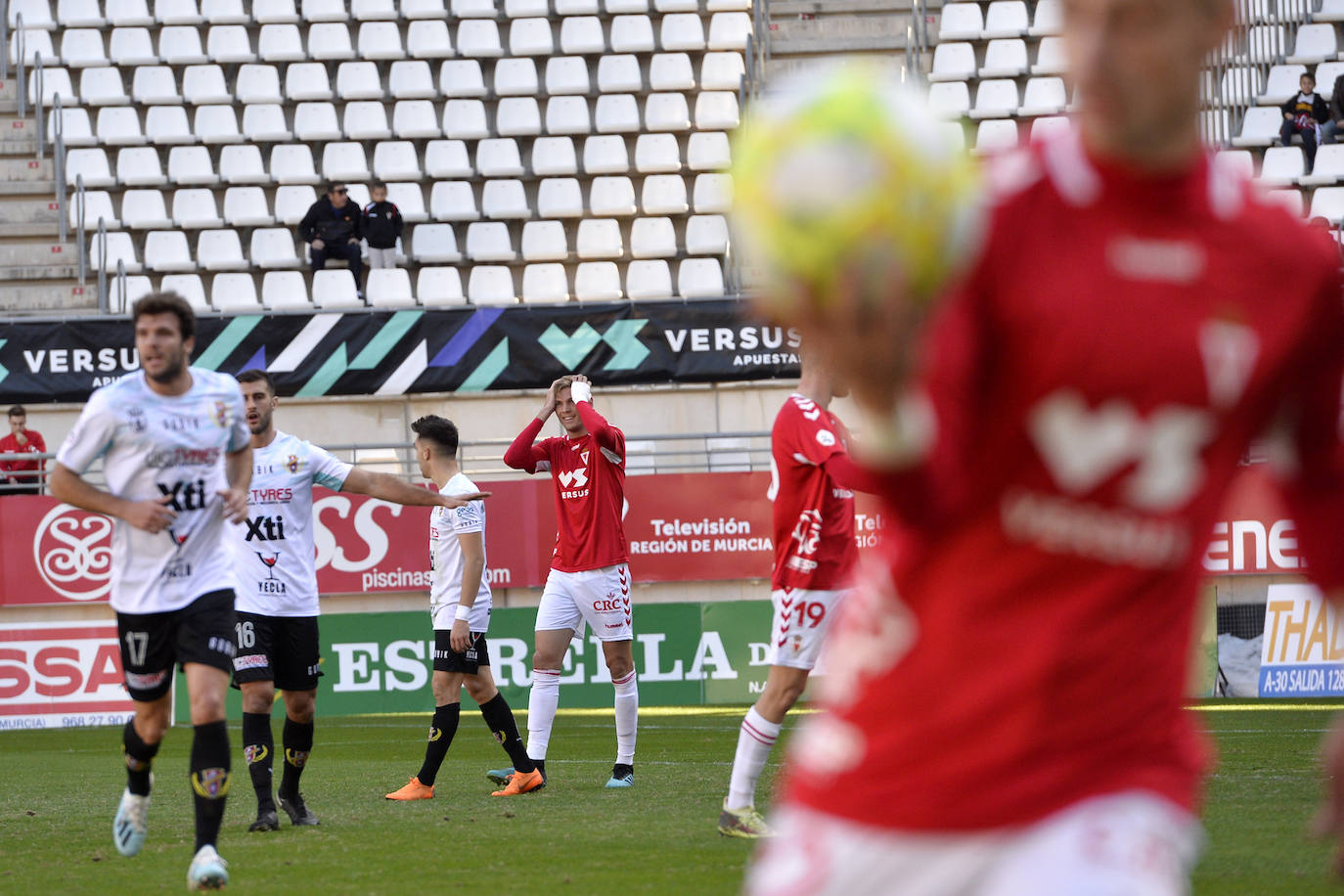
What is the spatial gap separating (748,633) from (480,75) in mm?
10868

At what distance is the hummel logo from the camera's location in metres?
11.1

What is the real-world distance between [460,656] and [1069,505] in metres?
8.46

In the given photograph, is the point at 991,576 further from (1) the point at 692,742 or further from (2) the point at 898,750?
(1) the point at 692,742

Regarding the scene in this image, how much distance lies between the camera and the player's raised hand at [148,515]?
666 centimetres

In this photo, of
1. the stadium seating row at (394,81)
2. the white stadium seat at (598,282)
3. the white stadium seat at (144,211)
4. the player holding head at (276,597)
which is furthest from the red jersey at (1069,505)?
the stadium seating row at (394,81)

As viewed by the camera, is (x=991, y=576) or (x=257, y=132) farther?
(x=257, y=132)

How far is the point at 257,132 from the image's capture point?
942 inches

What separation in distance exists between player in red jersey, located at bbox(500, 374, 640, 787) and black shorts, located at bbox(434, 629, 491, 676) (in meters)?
0.59

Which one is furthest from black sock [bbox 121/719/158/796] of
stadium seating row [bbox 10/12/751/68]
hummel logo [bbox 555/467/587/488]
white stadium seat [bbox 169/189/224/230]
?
stadium seating row [bbox 10/12/751/68]

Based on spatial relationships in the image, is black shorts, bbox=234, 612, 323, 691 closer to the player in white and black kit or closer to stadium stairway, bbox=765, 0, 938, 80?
the player in white and black kit

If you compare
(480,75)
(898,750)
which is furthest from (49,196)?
(898,750)

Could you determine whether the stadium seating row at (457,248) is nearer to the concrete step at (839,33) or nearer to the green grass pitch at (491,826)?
the concrete step at (839,33)

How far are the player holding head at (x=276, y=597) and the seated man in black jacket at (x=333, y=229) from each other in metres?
12.7

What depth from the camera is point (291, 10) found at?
24844mm
